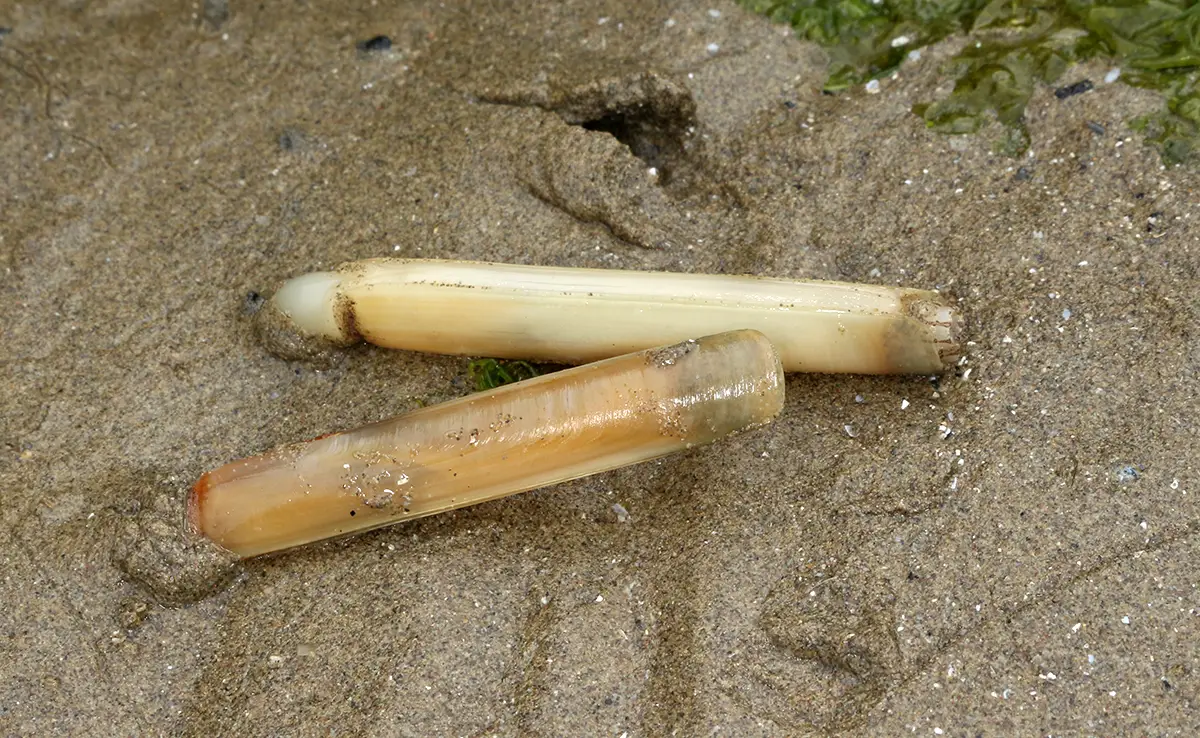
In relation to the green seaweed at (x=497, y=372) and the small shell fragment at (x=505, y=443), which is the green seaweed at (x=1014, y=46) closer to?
the small shell fragment at (x=505, y=443)

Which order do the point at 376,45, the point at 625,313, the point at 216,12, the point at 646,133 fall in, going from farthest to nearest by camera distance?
the point at 216,12 < the point at 376,45 < the point at 646,133 < the point at 625,313

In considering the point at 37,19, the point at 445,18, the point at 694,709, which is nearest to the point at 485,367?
the point at 694,709

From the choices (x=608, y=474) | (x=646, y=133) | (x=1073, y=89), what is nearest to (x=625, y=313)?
(x=608, y=474)

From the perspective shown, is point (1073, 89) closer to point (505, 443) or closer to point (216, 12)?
point (505, 443)

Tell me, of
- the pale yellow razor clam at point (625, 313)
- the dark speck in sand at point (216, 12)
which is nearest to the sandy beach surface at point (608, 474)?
the dark speck in sand at point (216, 12)

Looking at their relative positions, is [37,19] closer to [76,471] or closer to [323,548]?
[76,471]

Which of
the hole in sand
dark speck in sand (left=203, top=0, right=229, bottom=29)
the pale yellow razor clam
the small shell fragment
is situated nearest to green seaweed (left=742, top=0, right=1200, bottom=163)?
the hole in sand

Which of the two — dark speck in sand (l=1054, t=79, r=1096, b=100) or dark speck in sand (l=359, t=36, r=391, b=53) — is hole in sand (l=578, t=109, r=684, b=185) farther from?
dark speck in sand (l=1054, t=79, r=1096, b=100)
